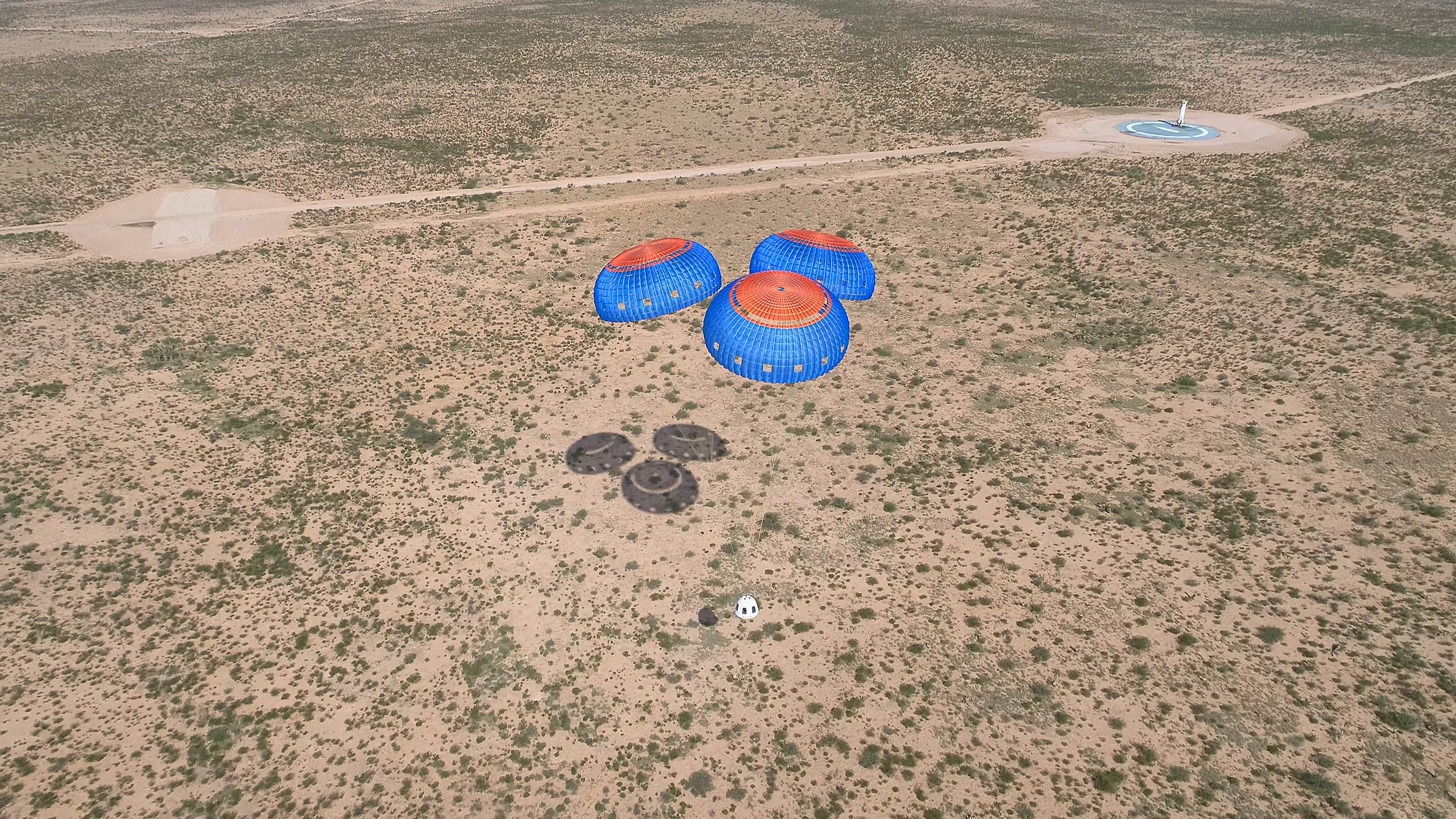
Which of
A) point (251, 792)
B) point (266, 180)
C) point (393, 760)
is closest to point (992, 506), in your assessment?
point (393, 760)

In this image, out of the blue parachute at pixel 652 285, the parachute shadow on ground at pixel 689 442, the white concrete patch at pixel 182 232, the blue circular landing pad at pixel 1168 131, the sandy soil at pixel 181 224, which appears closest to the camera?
the blue parachute at pixel 652 285

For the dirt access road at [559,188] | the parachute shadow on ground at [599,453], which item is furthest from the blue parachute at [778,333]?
the dirt access road at [559,188]

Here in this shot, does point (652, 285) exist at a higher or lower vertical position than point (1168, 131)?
lower

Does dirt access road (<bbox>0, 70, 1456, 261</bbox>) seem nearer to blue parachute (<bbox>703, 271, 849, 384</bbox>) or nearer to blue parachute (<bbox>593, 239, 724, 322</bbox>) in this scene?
blue parachute (<bbox>593, 239, 724, 322</bbox>)

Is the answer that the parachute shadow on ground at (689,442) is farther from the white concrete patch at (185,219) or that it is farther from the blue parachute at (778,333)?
the white concrete patch at (185,219)

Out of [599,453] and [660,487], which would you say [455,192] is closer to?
[599,453]

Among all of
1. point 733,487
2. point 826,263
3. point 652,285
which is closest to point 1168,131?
point 826,263
